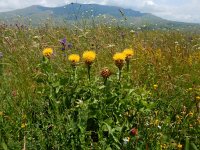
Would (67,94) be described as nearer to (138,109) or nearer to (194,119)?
(138,109)

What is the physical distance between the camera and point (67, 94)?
305 cm

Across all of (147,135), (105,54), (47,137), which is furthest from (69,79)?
(105,54)


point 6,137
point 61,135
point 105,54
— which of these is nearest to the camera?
point 61,135

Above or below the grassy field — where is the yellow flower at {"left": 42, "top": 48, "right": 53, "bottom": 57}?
above

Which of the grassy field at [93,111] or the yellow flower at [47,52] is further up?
the yellow flower at [47,52]

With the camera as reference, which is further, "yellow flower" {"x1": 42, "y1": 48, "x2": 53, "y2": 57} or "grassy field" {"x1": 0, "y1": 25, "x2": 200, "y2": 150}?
"yellow flower" {"x1": 42, "y1": 48, "x2": 53, "y2": 57}

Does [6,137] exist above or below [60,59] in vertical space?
below

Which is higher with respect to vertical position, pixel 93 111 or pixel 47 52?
pixel 47 52

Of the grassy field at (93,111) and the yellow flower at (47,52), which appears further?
the yellow flower at (47,52)

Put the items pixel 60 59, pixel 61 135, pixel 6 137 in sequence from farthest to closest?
pixel 60 59 < pixel 6 137 < pixel 61 135

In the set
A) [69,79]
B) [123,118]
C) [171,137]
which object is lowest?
[171,137]

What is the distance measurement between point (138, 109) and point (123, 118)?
0.15 metres

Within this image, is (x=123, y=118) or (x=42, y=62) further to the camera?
(x=42, y=62)

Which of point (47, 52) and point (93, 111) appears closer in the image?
point (93, 111)
